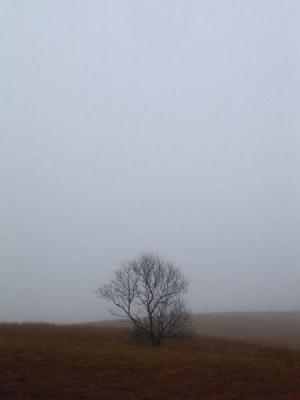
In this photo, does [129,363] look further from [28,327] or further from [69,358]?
[28,327]

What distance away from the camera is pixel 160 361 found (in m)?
20.9

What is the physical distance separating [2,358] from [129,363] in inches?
197

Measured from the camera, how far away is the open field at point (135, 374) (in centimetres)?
1497

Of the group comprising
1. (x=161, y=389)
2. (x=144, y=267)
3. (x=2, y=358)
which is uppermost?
(x=144, y=267)

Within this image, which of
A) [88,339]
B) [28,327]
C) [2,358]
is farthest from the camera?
[28,327]

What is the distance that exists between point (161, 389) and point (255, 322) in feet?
160

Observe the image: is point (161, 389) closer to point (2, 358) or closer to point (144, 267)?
point (2, 358)

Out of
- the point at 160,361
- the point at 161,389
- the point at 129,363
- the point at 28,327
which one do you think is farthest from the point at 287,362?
the point at 28,327

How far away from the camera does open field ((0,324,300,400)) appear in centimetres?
1497

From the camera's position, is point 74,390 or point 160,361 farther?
point 160,361

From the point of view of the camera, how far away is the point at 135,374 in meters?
18.0

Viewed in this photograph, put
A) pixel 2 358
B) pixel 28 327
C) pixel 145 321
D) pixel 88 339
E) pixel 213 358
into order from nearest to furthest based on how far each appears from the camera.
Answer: pixel 2 358, pixel 213 358, pixel 88 339, pixel 145 321, pixel 28 327

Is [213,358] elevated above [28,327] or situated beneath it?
situated beneath

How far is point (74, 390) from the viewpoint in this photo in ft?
48.7
